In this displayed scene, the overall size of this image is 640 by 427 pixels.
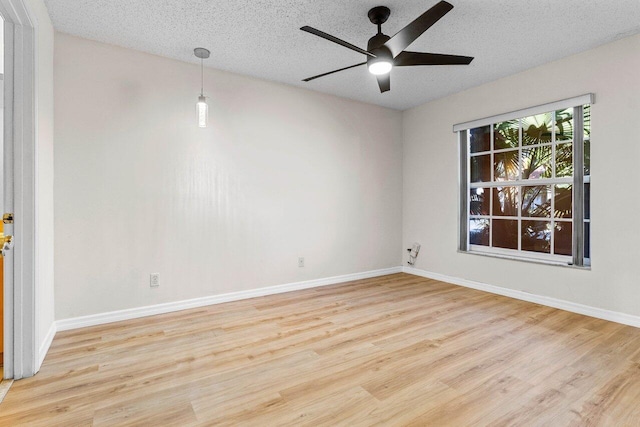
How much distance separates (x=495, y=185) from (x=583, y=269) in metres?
1.29

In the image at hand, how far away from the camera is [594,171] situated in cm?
297

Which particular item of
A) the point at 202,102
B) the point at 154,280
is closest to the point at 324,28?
the point at 202,102

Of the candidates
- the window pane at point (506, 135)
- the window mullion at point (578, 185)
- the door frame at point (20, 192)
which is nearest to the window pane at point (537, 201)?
the window mullion at point (578, 185)

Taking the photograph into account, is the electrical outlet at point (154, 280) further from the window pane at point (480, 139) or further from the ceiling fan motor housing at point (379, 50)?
the window pane at point (480, 139)

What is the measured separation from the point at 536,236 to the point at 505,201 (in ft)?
1.71

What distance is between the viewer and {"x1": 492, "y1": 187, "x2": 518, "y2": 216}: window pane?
12.3 ft

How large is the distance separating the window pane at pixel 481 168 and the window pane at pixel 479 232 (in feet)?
1.78

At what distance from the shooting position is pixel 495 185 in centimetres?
391

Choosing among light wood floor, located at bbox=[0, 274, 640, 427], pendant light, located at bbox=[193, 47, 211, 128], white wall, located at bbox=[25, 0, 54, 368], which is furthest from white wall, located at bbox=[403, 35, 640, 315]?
white wall, located at bbox=[25, 0, 54, 368]

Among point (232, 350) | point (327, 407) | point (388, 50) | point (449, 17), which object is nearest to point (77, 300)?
point (232, 350)

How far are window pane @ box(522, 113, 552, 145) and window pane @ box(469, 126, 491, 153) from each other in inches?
16.3

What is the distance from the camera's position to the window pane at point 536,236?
3.46 m

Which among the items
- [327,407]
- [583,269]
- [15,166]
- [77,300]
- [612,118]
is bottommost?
[327,407]

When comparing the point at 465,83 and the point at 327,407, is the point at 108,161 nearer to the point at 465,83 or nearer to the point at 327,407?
the point at 327,407
